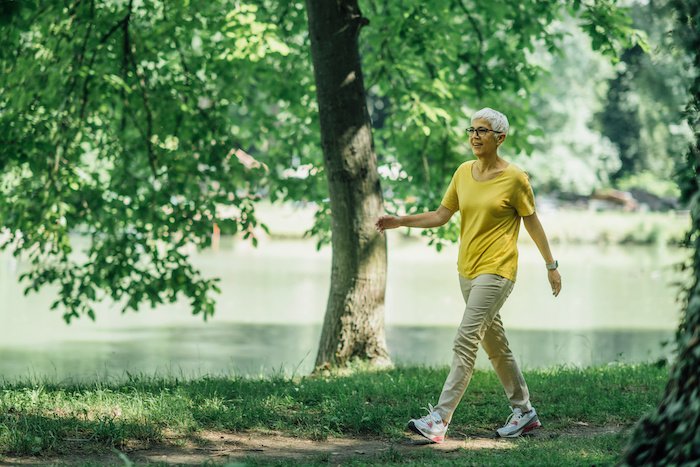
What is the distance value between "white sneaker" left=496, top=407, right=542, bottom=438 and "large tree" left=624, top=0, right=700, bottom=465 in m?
2.41

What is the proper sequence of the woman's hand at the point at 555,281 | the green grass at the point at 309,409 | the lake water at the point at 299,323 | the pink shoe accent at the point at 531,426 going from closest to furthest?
the green grass at the point at 309,409
the woman's hand at the point at 555,281
the pink shoe accent at the point at 531,426
the lake water at the point at 299,323

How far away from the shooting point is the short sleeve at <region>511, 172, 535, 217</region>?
6539 millimetres

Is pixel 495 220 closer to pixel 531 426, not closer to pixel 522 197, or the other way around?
pixel 522 197

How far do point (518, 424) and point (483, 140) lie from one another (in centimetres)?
187

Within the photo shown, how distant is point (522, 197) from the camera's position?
21.5 ft

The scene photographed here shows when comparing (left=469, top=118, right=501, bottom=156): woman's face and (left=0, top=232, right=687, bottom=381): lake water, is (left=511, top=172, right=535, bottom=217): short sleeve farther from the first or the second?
(left=0, top=232, right=687, bottom=381): lake water

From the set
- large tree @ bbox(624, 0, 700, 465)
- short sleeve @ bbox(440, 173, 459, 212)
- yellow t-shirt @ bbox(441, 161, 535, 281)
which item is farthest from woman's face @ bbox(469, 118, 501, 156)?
large tree @ bbox(624, 0, 700, 465)

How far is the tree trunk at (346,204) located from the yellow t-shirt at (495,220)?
10.4 feet

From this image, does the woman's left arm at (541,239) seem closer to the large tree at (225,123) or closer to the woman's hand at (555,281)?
the woman's hand at (555,281)

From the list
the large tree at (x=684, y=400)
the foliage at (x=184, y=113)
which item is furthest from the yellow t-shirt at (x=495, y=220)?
the foliage at (x=184, y=113)

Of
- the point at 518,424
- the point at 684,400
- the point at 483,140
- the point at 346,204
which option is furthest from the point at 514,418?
the point at 346,204

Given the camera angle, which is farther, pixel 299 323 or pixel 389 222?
pixel 299 323

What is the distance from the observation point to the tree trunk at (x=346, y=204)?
384 inches

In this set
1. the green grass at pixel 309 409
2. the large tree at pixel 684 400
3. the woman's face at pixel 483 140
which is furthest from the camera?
the woman's face at pixel 483 140
